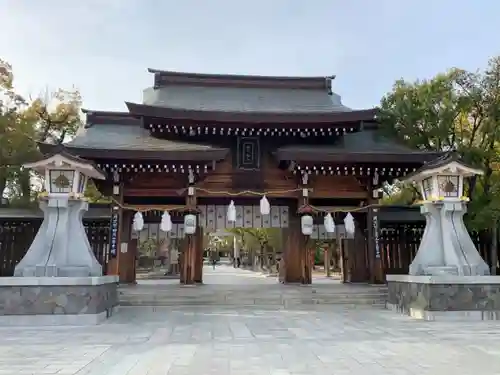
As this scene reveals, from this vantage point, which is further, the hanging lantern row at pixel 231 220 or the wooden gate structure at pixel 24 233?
the wooden gate structure at pixel 24 233

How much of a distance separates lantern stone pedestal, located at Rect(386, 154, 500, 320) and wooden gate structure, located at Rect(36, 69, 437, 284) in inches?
136

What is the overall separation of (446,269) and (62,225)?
1001 cm

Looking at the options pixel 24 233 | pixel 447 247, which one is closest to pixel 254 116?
pixel 447 247

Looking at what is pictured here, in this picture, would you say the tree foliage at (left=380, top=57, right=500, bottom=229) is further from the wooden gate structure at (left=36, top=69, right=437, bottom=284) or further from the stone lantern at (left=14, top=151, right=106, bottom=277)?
the stone lantern at (left=14, top=151, right=106, bottom=277)

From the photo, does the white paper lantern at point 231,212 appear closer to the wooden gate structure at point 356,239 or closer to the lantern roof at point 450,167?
the wooden gate structure at point 356,239

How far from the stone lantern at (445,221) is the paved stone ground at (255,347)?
1782mm

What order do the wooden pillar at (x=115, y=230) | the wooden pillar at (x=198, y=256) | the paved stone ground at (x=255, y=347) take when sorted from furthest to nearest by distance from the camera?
the wooden pillar at (x=198, y=256) → the wooden pillar at (x=115, y=230) → the paved stone ground at (x=255, y=347)

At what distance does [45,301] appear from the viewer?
32.4 feet

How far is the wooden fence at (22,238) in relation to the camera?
52.8 feet

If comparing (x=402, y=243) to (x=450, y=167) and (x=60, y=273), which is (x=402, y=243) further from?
(x=60, y=273)

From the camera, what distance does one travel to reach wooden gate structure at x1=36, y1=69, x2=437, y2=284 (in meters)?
14.8

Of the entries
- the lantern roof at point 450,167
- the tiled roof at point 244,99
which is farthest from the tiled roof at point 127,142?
the lantern roof at point 450,167

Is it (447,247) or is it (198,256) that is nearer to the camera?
(447,247)

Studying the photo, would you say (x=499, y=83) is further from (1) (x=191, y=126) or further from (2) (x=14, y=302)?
(2) (x=14, y=302)
